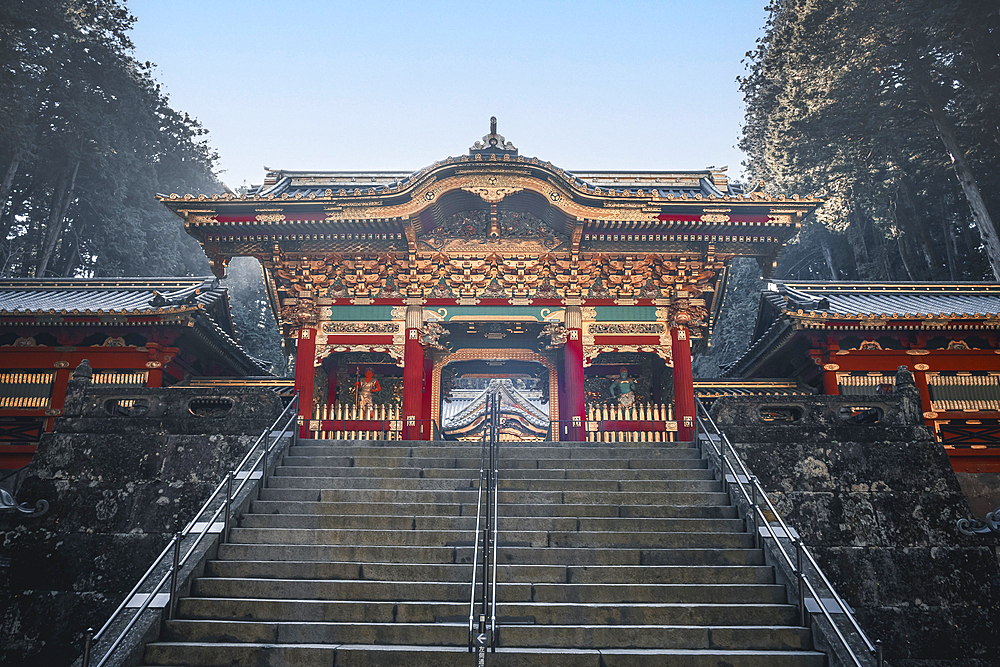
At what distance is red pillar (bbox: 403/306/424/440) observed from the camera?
43.3 feet

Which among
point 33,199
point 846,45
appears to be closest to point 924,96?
point 846,45

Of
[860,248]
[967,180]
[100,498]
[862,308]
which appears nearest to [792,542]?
[100,498]

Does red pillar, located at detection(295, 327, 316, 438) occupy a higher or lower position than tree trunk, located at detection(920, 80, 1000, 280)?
lower

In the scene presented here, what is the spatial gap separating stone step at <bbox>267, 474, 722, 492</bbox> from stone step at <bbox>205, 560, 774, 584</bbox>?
6.27 ft

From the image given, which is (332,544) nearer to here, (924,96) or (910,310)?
(910,310)

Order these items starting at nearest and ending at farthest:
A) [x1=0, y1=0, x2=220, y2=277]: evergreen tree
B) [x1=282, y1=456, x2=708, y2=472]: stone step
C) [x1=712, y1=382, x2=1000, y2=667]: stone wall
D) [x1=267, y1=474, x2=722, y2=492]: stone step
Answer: [x1=712, y1=382, x2=1000, y2=667]: stone wall, [x1=267, y1=474, x2=722, y2=492]: stone step, [x1=282, y1=456, x2=708, y2=472]: stone step, [x1=0, y1=0, x2=220, y2=277]: evergreen tree

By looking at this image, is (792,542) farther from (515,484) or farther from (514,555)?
(515,484)

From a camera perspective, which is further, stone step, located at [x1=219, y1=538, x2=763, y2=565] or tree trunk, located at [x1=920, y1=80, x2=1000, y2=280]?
tree trunk, located at [x1=920, y1=80, x2=1000, y2=280]

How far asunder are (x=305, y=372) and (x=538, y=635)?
914cm

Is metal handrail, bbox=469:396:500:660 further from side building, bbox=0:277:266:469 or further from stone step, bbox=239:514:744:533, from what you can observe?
side building, bbox=0:277:266:469

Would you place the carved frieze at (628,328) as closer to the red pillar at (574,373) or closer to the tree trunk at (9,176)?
the red pillar at (574,373)

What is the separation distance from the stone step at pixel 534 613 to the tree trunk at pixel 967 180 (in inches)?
733

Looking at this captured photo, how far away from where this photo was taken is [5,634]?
25.9 feet

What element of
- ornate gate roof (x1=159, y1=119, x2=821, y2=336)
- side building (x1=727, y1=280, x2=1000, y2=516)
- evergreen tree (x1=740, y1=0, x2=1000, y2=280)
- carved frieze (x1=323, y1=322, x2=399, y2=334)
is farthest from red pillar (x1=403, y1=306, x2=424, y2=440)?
evergreen tree (x1=740, y1=0, x2=1000, y2=280)
